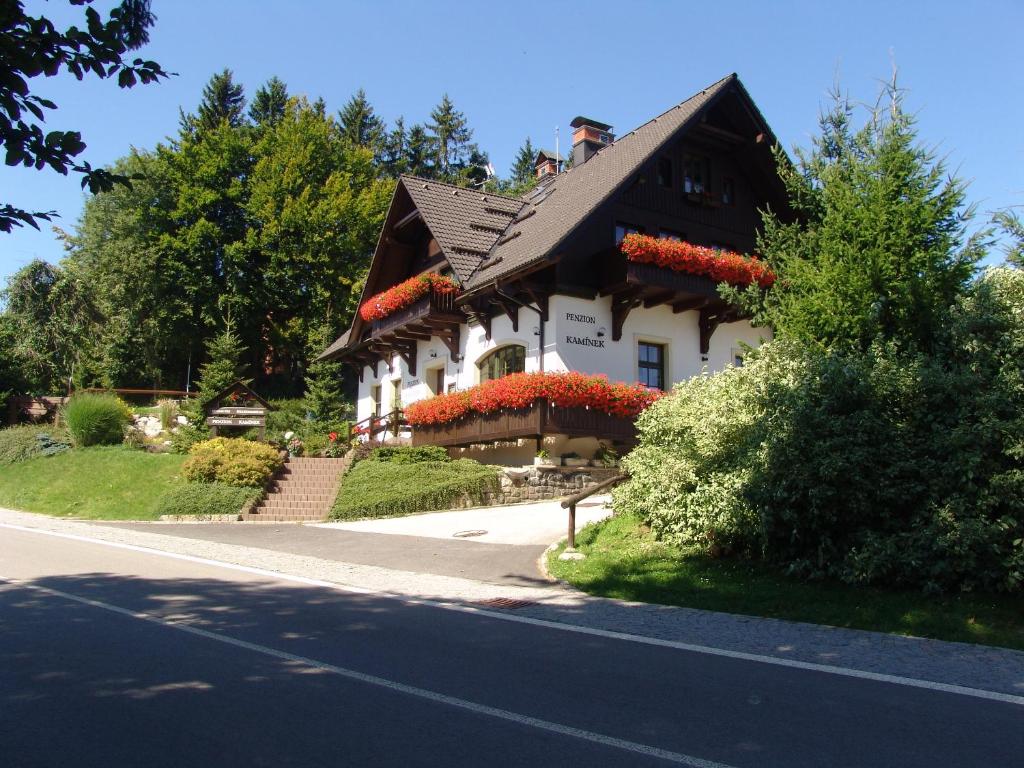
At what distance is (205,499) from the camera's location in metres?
20.4

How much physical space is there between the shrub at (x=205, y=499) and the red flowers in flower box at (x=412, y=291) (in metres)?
7.91

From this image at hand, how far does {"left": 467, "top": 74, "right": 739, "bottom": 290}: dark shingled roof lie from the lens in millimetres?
22578

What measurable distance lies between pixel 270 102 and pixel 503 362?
3754cm

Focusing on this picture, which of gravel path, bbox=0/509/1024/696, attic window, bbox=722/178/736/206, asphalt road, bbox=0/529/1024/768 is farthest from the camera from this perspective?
attic window, bbox=722/178/736/206

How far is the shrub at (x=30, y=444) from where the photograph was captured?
1104 inches

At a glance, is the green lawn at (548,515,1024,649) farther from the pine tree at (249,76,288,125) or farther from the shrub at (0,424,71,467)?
the pine tree at (249,76,288,125)

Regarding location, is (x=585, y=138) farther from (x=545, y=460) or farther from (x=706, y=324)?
(x=545, y=460)

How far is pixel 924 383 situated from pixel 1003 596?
246cm

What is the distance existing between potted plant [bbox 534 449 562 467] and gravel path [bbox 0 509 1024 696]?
929 cm

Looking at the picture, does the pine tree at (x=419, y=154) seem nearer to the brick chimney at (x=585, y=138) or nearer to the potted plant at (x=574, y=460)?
the brick chimney at (x=585, y=138)

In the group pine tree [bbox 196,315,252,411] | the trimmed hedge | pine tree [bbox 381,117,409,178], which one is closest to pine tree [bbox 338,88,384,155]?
pine tree [bbox 381,117,409,178]

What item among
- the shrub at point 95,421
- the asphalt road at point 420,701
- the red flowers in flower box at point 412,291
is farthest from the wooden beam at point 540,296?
the shrub at point 95,421

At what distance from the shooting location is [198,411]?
30500 millimetres

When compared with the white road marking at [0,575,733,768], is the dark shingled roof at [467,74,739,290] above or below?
above
